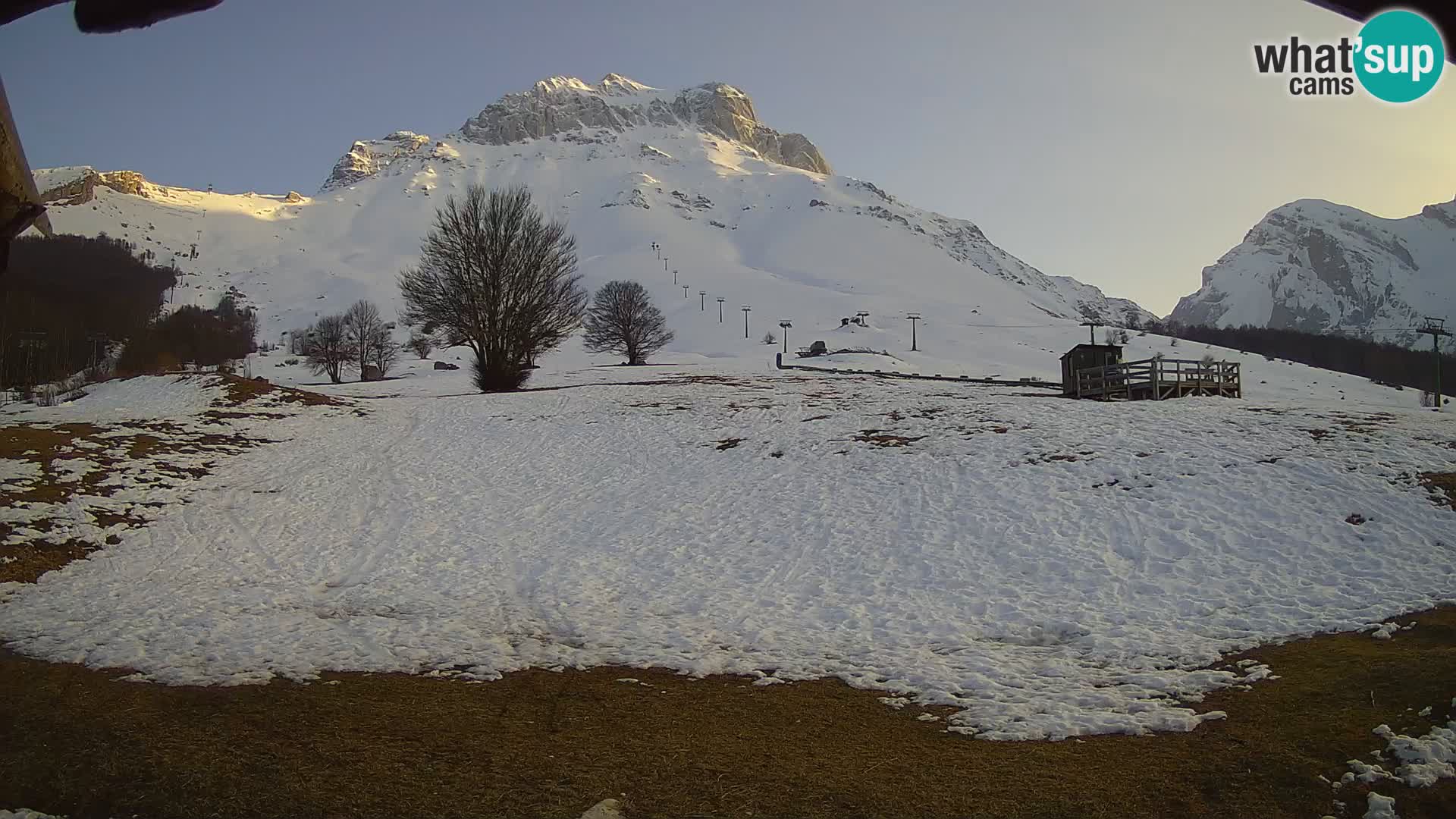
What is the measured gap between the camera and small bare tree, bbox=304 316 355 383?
79.9 meters

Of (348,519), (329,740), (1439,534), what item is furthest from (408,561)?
(1439,534)

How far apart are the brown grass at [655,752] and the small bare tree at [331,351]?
248ft

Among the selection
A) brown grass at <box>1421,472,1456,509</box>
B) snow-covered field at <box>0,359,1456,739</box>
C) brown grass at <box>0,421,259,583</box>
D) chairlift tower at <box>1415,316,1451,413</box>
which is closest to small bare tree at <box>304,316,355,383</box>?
brown grass at <box>0,421,259,583</box>

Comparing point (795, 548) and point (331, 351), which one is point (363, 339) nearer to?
point (331, 351)

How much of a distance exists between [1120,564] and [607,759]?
422 inches

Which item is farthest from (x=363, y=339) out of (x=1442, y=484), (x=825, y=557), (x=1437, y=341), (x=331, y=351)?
(x=1442, y=484)

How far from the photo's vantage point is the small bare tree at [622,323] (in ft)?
237

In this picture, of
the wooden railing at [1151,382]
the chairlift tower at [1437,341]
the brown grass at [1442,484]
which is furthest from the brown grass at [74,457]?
the chairlift tower at [1437,341]

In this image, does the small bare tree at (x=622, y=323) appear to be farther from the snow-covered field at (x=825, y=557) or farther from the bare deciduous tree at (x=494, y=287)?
the snow-covered field at (x=825, y=557)

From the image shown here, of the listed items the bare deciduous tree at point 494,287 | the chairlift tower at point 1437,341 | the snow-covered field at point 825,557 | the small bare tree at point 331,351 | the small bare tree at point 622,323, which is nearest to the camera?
the snow-covered field at point 825,557

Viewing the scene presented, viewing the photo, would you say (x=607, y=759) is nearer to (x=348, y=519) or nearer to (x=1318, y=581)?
(x=1318, y=581)

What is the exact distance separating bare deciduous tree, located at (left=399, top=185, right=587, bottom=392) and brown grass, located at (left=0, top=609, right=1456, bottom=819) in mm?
32810

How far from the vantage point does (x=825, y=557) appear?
16359mm

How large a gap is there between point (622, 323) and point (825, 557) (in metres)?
57.5
